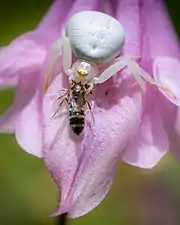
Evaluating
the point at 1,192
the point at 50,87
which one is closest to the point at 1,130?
the point at 50,87

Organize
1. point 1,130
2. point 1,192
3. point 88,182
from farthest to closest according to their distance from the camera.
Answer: point 1,192 < point 1,130 < point 88,182

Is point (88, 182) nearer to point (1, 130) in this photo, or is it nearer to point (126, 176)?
point (1, 130)

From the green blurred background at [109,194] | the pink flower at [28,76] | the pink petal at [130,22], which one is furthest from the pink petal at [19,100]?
the green blurred background at [109,194]

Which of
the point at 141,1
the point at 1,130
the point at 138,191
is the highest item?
the point at 141,1

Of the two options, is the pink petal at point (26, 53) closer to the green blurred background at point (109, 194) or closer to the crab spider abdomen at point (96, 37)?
the crab spider abdomen at point (96, 37)

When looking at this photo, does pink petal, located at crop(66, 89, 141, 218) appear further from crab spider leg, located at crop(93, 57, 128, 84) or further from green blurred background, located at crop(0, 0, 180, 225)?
green blurred background, located at crop(0, 0, 180, 225)

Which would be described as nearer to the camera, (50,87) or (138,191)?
(50,87)

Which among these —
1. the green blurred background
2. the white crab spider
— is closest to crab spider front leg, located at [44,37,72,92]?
the white crab spider

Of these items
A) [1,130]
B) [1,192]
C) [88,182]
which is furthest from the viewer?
[1,192]
